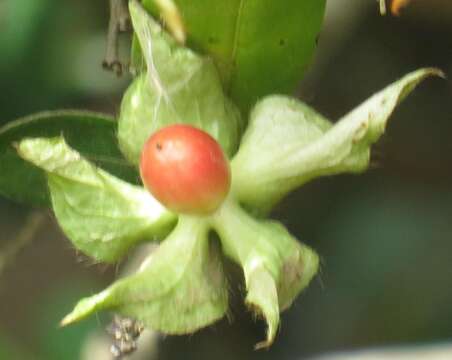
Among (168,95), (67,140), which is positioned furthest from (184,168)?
(67,140)

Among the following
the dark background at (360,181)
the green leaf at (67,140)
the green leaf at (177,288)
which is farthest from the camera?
the dark background at (360,181)

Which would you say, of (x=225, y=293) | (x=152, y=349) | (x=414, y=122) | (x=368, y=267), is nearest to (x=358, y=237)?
(x=368, y=267)

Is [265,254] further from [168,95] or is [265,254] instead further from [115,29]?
[115,29]

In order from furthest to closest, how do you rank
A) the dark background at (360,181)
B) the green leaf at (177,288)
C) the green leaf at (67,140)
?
1. the dark background at (360,181)
2. the green leaf at (67,140)
3. the green leaf at (177,288)

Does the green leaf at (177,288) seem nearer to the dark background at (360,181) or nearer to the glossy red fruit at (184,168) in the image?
the glossy red fruit at (184,168)

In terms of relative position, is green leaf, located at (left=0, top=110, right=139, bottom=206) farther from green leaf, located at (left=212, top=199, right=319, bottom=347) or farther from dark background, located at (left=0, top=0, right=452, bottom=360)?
dark background, located at (left=0, top=0, right=452, bottom=360)

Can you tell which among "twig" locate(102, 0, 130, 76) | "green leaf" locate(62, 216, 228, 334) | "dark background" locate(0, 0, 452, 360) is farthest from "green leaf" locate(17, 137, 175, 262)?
"dark background" locate(0, 0, 452, 360)

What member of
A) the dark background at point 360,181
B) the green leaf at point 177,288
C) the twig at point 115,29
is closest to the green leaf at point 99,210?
the green leaf at point 177,288
